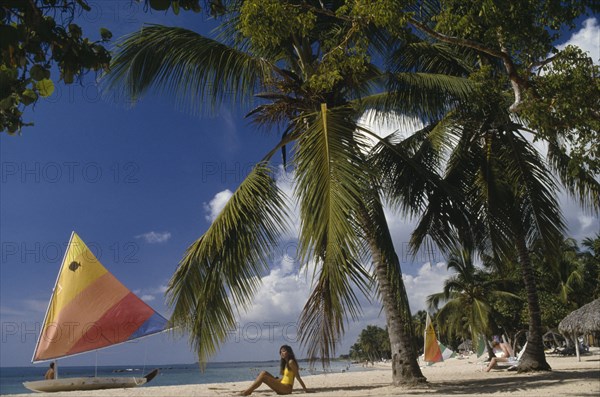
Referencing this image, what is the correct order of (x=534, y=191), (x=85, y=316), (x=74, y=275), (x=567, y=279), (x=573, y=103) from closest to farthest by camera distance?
(x=573, y=103), (x=534, y=191), (x=85, y=316), (x=74, y=275), (x=567, y=279)

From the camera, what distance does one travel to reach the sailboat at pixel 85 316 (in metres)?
15.2

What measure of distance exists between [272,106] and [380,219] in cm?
295

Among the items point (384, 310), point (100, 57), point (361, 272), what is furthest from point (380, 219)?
point (100, 57)

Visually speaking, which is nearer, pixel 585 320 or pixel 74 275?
pixel 74 275

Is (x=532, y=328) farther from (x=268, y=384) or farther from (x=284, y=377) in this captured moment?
(x=268, y=384)

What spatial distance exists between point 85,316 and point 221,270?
25.7 feet

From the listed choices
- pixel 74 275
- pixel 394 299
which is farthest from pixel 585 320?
pixel 74 275

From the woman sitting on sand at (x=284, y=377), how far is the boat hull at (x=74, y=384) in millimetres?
7536

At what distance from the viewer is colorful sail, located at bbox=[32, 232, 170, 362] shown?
15.2 metres

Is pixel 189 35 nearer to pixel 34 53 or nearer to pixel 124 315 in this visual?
pixel 34 53

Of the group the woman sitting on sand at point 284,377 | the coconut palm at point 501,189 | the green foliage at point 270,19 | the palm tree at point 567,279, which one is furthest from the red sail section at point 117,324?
the palm tree at point 567,279

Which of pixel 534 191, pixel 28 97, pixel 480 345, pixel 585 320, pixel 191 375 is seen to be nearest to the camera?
pixel 28 97

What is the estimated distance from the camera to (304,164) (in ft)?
25.5

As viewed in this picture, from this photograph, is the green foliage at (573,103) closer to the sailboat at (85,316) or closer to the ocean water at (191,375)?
the ocean water at (191,375)
